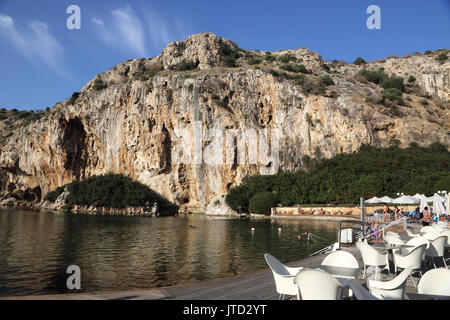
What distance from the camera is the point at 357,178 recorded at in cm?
4419

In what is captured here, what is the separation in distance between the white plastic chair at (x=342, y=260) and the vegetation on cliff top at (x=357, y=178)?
37617 mm

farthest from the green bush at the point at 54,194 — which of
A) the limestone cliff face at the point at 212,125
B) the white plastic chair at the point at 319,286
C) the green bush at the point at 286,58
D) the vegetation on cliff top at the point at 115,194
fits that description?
the white plastic chair at the point at 319,286

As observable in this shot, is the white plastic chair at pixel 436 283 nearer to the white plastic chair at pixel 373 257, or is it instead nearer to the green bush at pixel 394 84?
the white plastic chair at pixel 373 257

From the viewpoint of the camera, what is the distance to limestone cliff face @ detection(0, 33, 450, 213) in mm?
55312

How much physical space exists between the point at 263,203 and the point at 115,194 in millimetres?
29407

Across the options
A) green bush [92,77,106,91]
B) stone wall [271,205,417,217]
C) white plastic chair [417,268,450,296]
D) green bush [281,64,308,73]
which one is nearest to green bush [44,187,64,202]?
green bush [92,77,106,91]

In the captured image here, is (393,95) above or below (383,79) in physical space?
below

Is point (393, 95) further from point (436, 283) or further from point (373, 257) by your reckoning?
Result: point (436, 283)

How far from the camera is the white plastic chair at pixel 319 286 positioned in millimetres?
4285

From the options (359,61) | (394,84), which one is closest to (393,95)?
(394,84)

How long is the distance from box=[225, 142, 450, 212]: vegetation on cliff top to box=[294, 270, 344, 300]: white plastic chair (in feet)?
131

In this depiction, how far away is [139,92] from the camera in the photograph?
65.8m

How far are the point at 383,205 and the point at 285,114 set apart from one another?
27.5m

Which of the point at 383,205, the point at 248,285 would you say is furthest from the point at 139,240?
the point at 383,205
